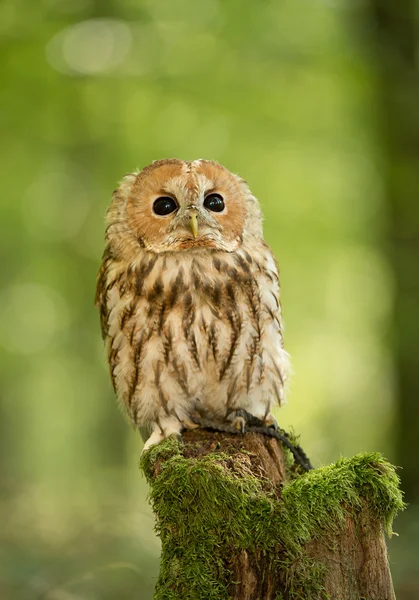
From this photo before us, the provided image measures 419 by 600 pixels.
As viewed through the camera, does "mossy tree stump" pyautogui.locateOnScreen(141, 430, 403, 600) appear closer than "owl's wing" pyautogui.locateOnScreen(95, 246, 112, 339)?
Yes

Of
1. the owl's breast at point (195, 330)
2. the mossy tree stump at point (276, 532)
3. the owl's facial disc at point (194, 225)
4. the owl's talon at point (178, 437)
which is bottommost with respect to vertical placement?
the mossy tree stump at point (276, 532)

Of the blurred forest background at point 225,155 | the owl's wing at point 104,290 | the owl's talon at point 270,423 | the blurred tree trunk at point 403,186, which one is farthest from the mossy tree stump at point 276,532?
the blurred forest background at point 225,155

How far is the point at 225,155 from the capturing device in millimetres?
5250

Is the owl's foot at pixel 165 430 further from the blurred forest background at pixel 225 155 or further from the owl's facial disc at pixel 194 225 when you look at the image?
the blurred forest background at pixel 225 155

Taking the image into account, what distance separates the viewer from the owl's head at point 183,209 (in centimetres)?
195

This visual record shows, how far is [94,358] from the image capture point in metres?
5.66

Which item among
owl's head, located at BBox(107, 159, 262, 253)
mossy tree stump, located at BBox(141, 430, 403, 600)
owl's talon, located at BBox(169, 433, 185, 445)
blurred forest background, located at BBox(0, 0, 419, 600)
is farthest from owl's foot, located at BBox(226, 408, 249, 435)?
blurred forest background, located at BBox(0, 0, 419, 600)

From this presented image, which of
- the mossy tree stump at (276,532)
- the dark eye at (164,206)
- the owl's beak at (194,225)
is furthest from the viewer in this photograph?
the dark eye at (164,206)

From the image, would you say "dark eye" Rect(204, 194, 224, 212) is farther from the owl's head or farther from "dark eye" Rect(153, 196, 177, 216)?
"dark eye" Rect(153, 196, 177, 216)

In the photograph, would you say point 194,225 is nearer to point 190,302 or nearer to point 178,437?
point 190,302

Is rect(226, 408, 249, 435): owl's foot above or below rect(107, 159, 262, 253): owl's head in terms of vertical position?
below

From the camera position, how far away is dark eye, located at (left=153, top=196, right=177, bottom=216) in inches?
78.9

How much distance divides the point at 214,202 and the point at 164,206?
0.17 metres

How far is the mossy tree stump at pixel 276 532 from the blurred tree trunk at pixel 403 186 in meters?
2.25
